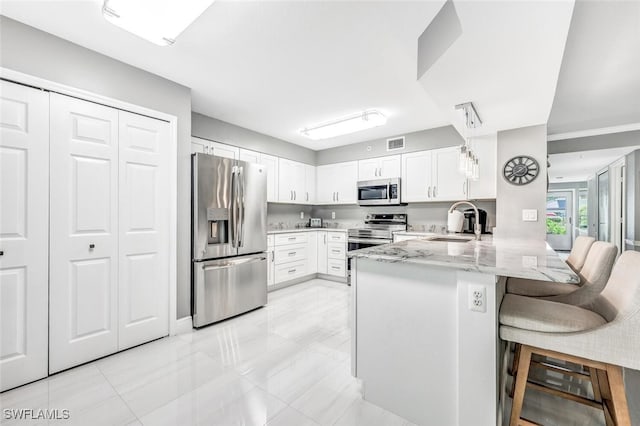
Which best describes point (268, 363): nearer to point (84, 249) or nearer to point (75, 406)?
point (75, 406)

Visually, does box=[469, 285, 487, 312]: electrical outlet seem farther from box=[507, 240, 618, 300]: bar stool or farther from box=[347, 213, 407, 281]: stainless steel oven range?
box=[347, 213, 407, 281]: stainless steel oven range

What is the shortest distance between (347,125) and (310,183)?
1787 millimetres

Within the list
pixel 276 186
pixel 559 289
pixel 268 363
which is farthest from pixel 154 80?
pixel 559 289

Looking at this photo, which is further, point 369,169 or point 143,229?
point 369,169

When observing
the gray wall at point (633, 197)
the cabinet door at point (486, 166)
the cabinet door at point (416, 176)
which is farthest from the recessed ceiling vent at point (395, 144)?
the gray wall at point (633, 197)

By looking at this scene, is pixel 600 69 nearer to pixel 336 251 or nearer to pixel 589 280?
pixel 589 280

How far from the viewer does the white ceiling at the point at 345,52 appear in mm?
1560

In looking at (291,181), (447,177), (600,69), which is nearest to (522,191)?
(447,177)

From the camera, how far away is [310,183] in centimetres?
530

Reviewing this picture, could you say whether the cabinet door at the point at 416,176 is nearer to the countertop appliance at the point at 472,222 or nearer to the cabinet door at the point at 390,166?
the cabinet door at the point at 390,166

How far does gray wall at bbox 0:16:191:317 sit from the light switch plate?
3.78 metres

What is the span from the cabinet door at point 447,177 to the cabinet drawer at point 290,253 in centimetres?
223

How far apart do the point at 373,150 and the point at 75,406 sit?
4520 mm

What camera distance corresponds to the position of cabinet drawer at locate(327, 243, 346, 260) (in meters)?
4.64
